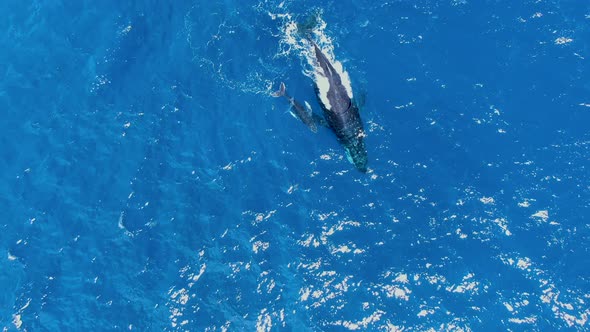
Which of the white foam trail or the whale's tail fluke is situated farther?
the whale's tail fluke

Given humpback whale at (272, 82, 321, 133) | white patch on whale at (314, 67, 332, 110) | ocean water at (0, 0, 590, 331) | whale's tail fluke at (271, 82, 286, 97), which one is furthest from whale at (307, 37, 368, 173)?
whale's tail fluke at (271, 82, 286, 97)

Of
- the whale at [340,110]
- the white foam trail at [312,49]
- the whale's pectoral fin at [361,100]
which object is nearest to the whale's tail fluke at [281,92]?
the white foam trail at [312,49]

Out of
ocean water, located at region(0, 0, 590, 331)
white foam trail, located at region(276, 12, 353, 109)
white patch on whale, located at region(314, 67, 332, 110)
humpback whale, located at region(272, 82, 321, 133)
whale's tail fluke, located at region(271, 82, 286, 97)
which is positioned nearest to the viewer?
ocean water, located at region(0, 0, 590, 331)

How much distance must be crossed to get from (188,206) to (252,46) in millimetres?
16225

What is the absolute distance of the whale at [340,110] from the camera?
47.0 m

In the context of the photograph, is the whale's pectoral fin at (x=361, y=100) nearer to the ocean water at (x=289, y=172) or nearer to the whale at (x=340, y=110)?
the whale at (x=340, y=110)

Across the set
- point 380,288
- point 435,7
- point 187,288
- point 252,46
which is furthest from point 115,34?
point 380,288

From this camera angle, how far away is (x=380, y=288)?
42969 millimetres

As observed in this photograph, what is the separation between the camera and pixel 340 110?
159 feet

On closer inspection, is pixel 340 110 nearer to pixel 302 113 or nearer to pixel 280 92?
pixel 302 113

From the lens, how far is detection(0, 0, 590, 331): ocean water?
141ft

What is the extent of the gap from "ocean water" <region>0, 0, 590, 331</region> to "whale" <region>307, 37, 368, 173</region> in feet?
2.76

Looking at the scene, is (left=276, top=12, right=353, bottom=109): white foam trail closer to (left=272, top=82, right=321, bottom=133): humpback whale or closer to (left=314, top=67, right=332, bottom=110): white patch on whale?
(left=314, top=67, right=332, bottom=110): white patch on whale

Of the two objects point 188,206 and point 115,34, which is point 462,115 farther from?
point 115,34
